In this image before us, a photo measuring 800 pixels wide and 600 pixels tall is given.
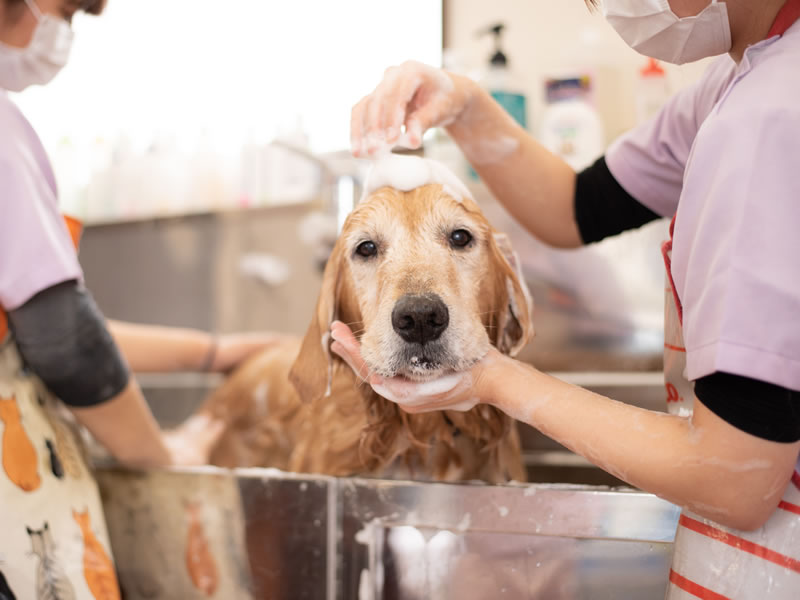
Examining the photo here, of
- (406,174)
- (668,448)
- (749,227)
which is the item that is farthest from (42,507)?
(749,227)

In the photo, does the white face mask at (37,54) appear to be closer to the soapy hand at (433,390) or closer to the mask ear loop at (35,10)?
the mask ear loop at (35,10)

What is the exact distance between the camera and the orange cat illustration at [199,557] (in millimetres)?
1082

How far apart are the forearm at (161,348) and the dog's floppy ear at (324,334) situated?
83 cm

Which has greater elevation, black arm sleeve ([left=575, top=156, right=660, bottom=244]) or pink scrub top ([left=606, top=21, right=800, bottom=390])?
pink scrub top ([left=606, top=21, right=800, bottom=390])

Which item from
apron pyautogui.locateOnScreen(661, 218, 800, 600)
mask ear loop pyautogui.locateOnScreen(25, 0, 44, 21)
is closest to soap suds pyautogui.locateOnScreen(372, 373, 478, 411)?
apron pyautogui.locateOnScreen(661, 218, 800, 600)

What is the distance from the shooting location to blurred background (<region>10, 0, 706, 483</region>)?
152 cm

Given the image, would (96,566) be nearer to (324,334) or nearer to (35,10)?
(324,334)

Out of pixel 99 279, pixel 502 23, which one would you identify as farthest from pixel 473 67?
pixel 99 279

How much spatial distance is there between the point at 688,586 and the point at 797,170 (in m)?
0.44

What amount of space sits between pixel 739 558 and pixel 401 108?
0.67m

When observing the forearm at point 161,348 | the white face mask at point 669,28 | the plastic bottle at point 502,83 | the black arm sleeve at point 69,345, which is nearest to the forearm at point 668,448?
the white face mask at point 669,28

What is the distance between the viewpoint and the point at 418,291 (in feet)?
2.87

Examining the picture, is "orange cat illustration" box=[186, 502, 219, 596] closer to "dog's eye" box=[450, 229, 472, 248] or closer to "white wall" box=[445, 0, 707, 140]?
"dog's eye" box=[450, 229, 472, 248]

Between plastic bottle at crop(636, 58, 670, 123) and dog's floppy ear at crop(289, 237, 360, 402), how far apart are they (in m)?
0.63
